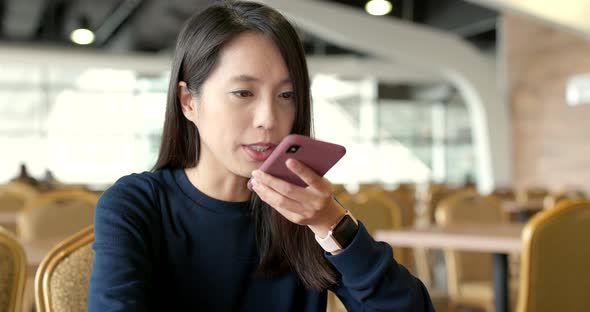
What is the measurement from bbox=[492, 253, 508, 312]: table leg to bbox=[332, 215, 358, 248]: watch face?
200 cm

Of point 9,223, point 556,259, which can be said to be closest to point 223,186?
point 556,259

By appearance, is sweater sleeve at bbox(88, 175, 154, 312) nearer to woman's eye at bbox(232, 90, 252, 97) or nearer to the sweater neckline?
the sweater neckline

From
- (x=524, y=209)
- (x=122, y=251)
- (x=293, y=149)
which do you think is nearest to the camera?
(x=293, y=149)

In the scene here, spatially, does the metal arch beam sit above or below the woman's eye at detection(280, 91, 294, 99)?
above

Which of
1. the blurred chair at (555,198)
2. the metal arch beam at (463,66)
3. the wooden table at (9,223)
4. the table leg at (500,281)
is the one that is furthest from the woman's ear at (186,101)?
the metal arch beam at (463,66)

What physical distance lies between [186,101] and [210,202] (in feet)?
0.62

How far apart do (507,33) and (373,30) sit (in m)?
2.33

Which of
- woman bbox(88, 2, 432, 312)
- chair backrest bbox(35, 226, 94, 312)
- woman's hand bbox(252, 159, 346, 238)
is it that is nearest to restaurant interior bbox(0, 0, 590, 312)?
chair backrest bbox(35, 226, 94, 312)

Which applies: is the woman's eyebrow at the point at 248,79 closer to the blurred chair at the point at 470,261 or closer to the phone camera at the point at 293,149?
the phone camera at the point at 293,149

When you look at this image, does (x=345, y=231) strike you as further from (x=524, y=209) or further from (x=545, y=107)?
(x=545, y=107)

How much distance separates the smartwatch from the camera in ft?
4.14

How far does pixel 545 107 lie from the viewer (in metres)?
11.8

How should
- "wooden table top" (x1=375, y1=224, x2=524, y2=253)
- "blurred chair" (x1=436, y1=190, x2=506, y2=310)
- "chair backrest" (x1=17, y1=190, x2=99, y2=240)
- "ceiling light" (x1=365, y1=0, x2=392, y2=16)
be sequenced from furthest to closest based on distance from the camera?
1. "ceiling light" (x1=365, y1=0, x2=392, y2=16)
2. "blurred chair" (x1=436, y1=190, x2=506, y2=310)
3. "chair backrest" (x1=17, y1=190, x2=99, y2=240)
4. "wooden table top" (x1=375, y1=224, x2=524, y2=253)

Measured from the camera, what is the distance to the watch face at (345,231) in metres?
1.26
